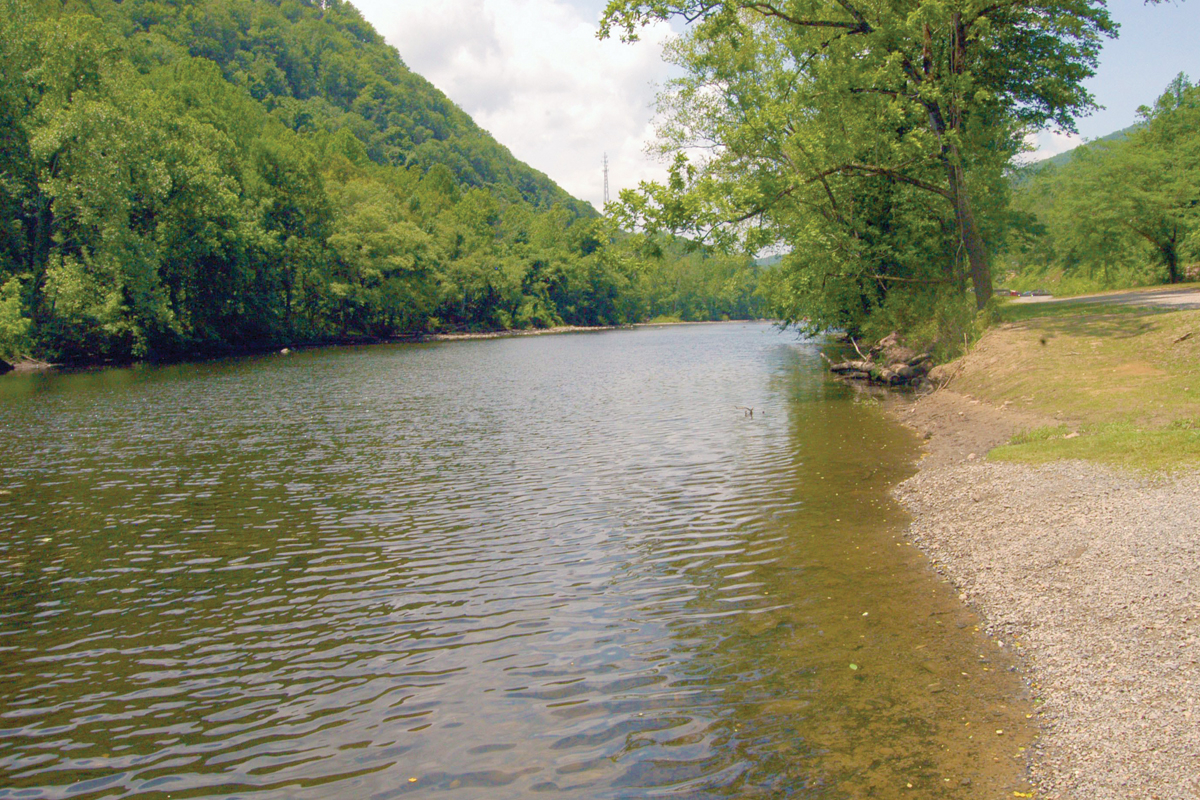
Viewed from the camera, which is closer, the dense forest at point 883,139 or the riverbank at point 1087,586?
the riverbank at point 1087,586

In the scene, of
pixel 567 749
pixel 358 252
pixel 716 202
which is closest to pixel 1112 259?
pixel 716 202

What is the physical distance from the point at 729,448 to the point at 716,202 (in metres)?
9.27

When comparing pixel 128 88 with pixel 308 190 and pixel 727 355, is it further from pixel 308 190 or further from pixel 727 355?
pixel 727 355

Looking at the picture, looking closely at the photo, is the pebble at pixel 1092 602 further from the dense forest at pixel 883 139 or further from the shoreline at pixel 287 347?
the shoreline at pixel 287 347

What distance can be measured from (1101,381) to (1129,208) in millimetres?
42518

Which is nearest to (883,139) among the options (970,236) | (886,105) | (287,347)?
(886,105)

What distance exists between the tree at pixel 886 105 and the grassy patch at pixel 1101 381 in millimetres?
5012

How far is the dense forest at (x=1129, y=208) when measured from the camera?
1959 inches

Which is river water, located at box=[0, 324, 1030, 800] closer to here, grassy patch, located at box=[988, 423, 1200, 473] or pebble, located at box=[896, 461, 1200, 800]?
pebble, located at box=[896, 461, 1200, 800]

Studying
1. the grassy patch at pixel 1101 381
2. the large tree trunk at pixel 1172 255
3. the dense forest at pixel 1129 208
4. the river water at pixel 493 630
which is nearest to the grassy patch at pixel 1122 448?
the grassy patch at pixel 1101 381

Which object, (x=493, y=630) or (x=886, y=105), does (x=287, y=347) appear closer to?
(x=886, y=105)

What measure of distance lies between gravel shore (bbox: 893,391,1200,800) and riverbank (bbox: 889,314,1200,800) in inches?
0.6

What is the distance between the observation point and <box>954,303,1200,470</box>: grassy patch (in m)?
13.8

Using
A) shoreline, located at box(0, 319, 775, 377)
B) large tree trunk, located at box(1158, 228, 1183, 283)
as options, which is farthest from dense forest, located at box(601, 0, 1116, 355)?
shoreline, located at box(0, 319, 775, 377)
